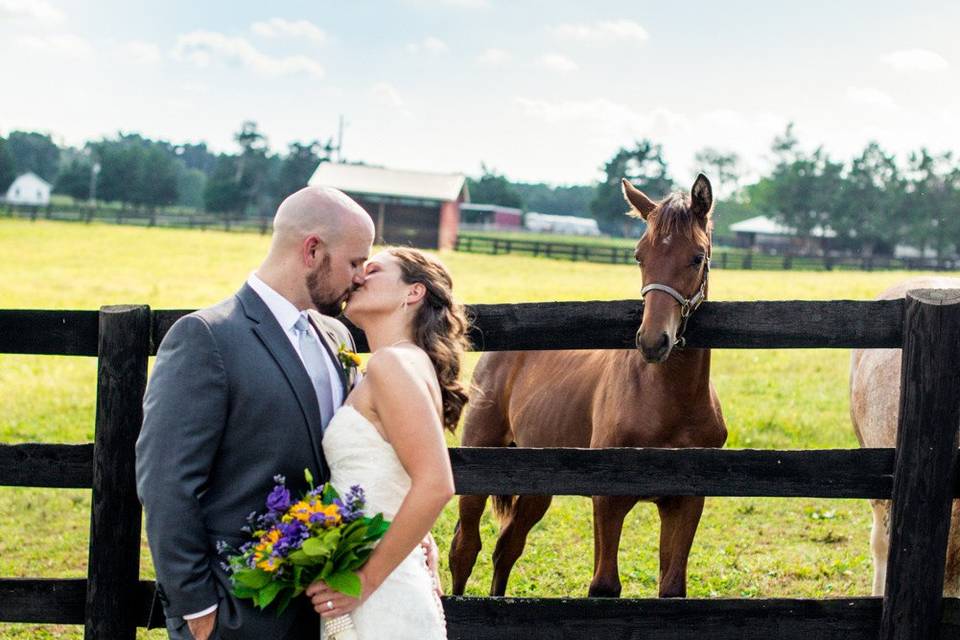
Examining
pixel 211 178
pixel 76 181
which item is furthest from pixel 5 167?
pixel 211 178

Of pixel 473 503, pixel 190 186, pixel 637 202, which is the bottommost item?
pixel 473 503

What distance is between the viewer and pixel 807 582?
23.7ft

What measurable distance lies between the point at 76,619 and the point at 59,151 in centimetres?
15369

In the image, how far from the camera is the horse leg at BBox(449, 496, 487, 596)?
6074 mm

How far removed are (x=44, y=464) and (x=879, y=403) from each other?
486 cm

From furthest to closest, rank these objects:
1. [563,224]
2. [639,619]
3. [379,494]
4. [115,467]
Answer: [563,224], [639,619], [115,467], [379,494]

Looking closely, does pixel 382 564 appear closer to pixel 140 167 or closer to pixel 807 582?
pixel 807 582

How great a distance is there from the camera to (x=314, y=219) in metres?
2.90

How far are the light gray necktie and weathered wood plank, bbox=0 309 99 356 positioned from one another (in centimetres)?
127

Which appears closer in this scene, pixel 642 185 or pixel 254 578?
pixel 254 578

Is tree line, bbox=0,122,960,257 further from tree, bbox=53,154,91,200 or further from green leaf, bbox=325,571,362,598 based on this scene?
green leaf, bbox=325,571,362,598

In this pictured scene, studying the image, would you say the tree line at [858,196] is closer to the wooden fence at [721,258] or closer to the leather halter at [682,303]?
the wooden fence at [721,258]

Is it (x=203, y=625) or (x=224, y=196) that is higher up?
(x=224, y=196)

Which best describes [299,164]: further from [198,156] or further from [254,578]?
[254,578]
